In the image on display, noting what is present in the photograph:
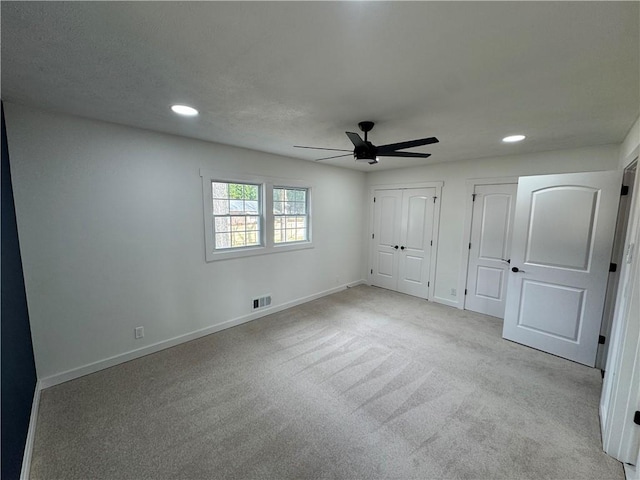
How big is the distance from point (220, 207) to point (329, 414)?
2.69 m

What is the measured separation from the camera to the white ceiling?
108cm

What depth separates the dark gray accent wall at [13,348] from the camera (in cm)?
140

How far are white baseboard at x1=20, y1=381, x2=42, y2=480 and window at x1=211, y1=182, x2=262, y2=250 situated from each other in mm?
2010

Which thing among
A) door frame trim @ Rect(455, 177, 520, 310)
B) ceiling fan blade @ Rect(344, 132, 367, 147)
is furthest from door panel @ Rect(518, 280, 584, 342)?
ceiling fan blade @ Rect(344, 132, 367, 147)

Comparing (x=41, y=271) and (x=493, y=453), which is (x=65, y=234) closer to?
(x=41, y=271)

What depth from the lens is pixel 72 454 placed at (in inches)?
67.3

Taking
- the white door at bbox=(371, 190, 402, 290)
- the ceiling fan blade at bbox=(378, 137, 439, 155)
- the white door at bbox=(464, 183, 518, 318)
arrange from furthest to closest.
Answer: the white door at bbox=(371, 190, 402, 290) → the white door at bbox=(464, 183, 518, 318) → the ceiling fan blade at bbox=(378, 137, 439, 155)

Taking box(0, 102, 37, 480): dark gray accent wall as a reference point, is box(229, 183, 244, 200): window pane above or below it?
above

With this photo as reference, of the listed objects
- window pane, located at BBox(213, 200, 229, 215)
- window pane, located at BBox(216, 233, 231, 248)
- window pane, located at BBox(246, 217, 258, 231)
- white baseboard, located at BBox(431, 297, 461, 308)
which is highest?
window pane, located at BBox(213, 200, 229, 215)

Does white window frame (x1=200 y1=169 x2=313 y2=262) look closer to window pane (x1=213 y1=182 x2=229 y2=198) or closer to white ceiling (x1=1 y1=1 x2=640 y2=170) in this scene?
window pane (x1=213 y1=182 x2=229 y2=198)

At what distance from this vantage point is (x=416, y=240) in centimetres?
484

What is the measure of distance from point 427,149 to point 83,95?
3.57m

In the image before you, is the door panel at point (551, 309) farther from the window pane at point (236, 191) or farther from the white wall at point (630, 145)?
the window pane at point (236, 191)

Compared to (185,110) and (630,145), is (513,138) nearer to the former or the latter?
(630,145)
